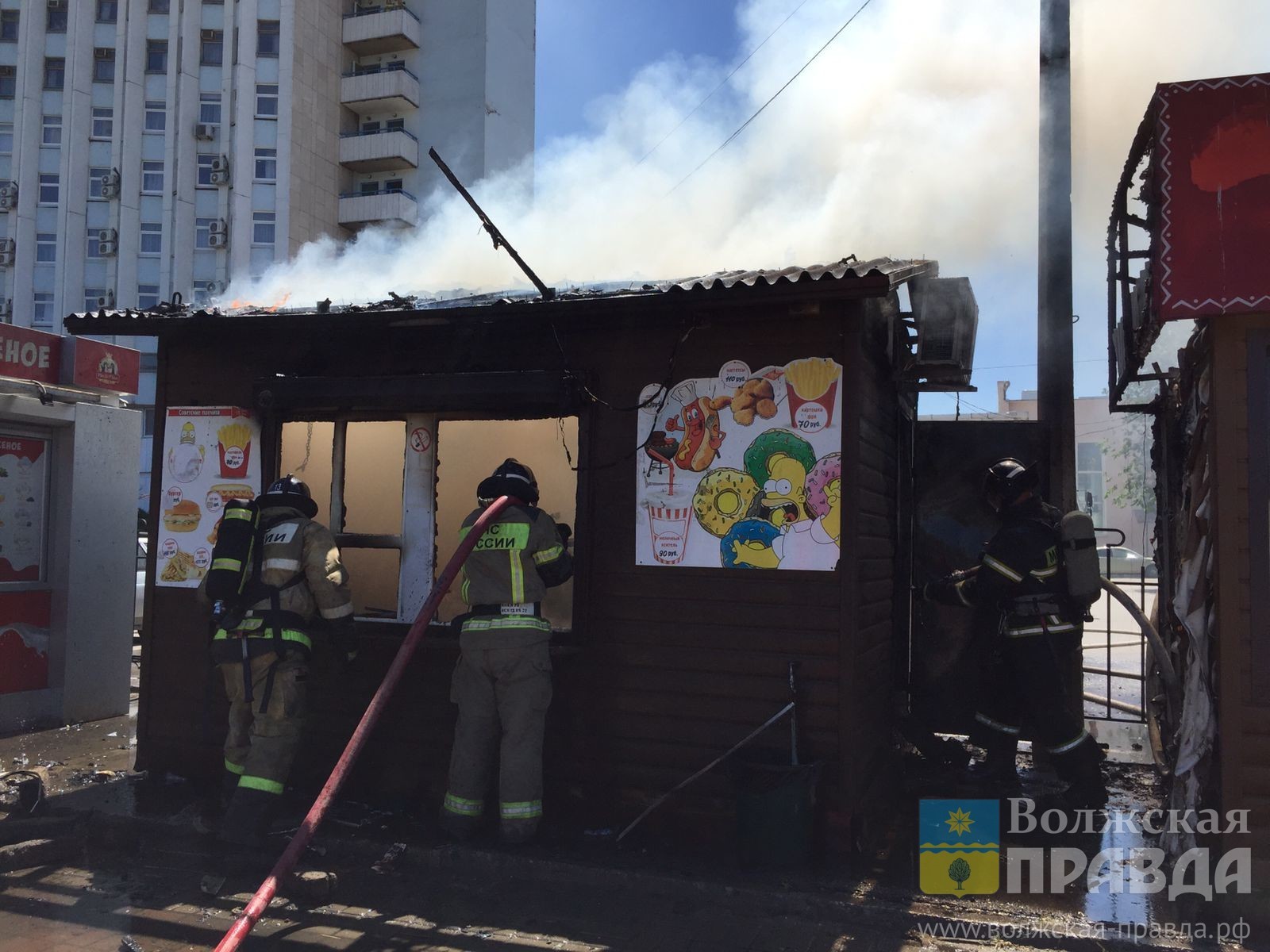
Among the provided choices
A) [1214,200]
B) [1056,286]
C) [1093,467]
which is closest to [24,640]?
[1056,286]

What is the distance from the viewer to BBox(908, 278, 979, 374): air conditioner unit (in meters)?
6.64

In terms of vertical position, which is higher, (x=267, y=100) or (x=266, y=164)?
(x=267, y=100)

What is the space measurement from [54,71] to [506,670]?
133 ft

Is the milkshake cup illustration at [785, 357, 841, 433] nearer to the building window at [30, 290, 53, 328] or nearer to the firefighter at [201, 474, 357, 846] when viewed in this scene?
the firefighter at [201, 474, 357, 846]

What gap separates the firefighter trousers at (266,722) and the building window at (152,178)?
1389 inches

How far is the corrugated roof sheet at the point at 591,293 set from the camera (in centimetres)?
536

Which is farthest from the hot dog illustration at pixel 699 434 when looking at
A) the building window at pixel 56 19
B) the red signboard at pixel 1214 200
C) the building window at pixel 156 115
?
the building window at pixel 56 19

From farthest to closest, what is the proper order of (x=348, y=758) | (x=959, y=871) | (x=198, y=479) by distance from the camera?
(x=198, y=479)
(x=959, y=871)
(x=348, y=758)

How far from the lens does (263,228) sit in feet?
114

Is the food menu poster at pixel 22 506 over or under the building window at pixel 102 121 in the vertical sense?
under

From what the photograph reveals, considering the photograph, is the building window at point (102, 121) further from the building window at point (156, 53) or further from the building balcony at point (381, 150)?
the building balcony at point (381, 150)

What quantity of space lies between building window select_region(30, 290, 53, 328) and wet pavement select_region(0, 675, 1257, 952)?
115ft

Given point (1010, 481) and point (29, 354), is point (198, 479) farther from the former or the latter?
point (1010, 481)

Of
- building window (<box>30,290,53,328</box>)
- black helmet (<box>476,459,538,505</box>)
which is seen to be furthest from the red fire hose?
building window (<box>30,290,53,328</box>)
